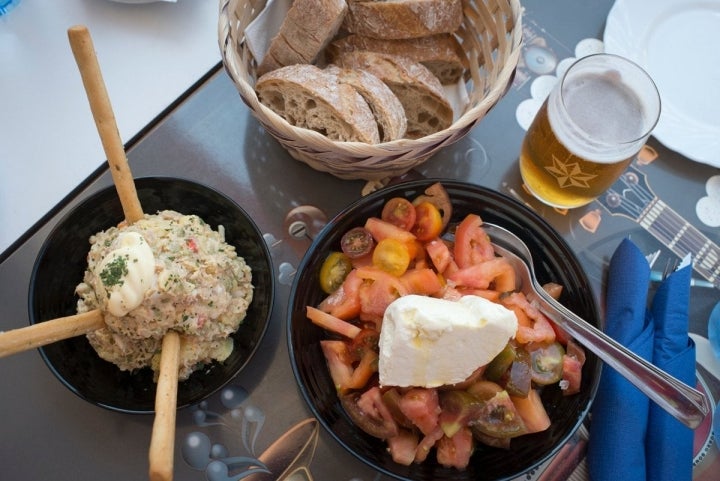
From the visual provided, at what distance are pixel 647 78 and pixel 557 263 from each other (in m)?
0.46

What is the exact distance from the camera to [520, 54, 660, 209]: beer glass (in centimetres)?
128

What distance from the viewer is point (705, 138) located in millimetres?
1575

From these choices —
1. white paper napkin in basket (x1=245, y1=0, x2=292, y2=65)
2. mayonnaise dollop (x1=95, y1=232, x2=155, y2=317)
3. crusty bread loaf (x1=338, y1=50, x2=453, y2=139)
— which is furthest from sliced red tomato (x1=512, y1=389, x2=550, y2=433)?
white paper napkin in basket (x1=245, y1=0, x2=292, y2=65)

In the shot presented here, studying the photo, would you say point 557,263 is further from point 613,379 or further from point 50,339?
point 50,339

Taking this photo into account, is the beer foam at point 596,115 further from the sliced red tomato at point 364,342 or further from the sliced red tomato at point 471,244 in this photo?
the sliced red tomato at point 364,342

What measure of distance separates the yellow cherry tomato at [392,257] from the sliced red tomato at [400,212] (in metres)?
0.06

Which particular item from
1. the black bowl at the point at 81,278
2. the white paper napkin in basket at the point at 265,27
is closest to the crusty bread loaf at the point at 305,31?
the white paper napkin in basket at the point at 265,27

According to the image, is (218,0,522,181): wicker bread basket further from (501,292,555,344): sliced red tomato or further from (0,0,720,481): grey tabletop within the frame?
(501,292,555,344): sliced red tomato

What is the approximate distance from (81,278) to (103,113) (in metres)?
0.49

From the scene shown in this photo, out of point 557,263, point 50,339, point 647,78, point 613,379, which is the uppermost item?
point 647,78

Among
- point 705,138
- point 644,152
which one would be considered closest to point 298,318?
point 644,152

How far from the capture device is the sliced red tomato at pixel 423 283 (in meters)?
1.28

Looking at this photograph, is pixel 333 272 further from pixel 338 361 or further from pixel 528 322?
pixel 528 322

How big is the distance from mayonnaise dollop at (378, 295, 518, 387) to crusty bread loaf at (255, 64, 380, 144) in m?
0.40
